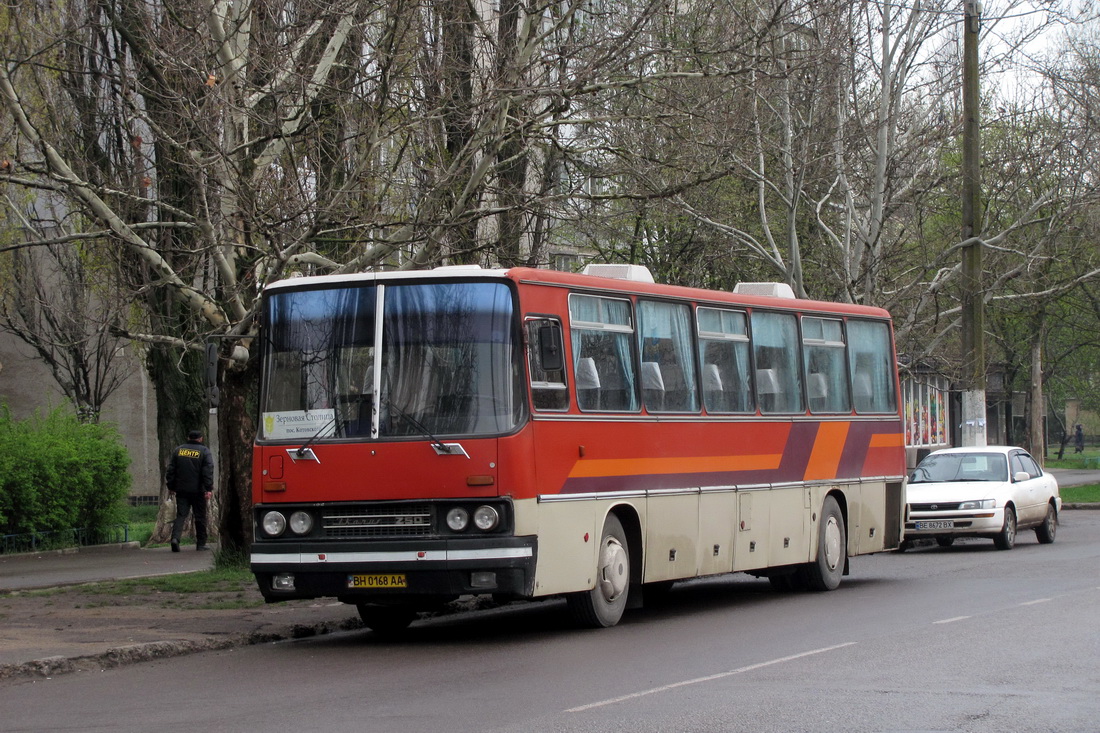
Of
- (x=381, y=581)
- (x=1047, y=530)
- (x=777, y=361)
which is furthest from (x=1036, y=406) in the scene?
(x=381, y=581)

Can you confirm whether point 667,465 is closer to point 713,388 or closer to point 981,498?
point 713,388

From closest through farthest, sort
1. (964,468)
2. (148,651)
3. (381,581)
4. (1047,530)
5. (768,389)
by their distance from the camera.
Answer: (148,651), (381,581), (768,389), (964,468), (1047,530)

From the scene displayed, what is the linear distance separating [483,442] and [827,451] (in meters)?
6.77

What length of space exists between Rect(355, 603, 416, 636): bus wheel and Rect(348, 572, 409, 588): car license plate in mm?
1410

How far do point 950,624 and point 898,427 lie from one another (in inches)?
272

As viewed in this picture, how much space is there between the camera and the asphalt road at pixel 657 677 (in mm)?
8547

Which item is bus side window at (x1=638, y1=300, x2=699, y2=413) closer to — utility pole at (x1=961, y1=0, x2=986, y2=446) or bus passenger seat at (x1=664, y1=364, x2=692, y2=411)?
bus passenger seat at (x1=664, y1=364, x2=692, y2=411)

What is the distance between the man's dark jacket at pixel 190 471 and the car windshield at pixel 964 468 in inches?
452

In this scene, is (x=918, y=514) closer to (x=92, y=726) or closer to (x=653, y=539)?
(x=653, y=539)

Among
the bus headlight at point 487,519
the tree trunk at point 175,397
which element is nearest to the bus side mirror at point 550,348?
the bus headlight at point 487,519

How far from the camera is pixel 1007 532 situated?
23.5 meters

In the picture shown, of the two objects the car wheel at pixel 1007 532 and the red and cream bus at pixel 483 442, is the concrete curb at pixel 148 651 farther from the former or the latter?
the car wheel at pixel 1007 532

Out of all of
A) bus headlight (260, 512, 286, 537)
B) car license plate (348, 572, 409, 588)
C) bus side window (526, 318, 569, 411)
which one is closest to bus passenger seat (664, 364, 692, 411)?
bus side window (526, 318, 569, 411)

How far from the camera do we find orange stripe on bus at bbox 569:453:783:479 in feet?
43.7
